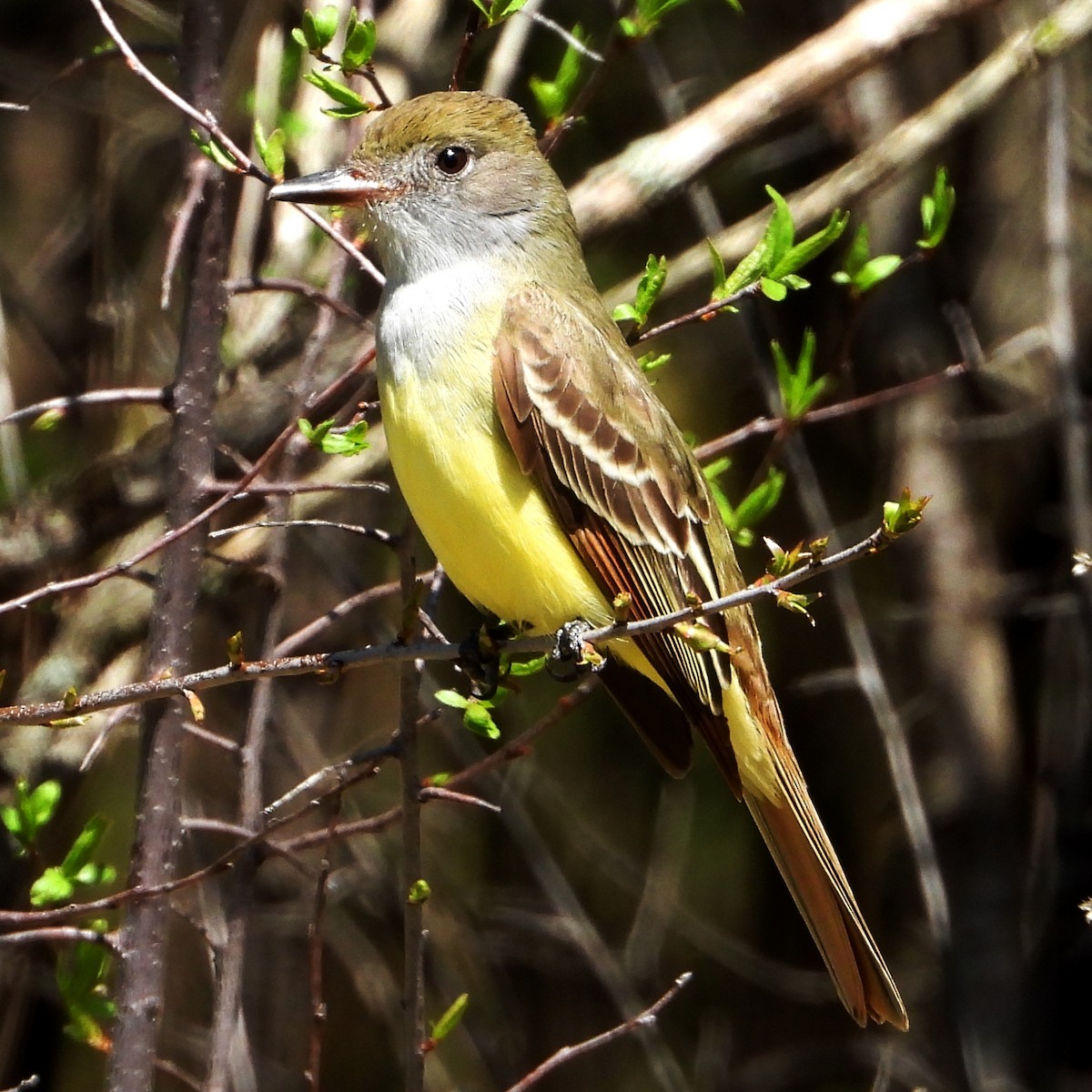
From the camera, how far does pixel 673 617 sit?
2432mm

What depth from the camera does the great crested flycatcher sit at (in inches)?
129

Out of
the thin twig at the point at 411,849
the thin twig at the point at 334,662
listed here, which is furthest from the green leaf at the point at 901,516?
the thin twig at the point at 411,849

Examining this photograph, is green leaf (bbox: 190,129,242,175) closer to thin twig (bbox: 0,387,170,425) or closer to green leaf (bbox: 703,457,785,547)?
thin twig (bbox: 0,387,170,425)

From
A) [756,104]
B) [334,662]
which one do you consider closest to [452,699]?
[334,662]

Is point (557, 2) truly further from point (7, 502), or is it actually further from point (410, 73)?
point (7, 502)

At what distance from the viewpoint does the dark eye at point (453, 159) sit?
12.6ft

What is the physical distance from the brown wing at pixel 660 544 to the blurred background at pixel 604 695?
88cm

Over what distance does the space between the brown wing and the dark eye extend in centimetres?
43

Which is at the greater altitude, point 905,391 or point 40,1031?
point 905,391

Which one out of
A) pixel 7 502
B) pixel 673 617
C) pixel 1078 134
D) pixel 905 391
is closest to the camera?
pixel 673 617

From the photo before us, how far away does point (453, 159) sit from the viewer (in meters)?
3.85

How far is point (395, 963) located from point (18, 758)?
1.99m

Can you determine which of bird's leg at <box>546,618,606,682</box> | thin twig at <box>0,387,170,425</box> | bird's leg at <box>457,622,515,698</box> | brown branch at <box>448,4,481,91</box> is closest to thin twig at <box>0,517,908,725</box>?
bird's leg at <box>546,618,606,682</box>

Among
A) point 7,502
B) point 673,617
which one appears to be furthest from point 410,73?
point 673,617
